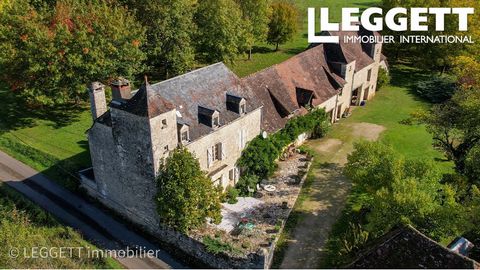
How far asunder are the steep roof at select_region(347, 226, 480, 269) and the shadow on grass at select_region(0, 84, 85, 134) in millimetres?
41785

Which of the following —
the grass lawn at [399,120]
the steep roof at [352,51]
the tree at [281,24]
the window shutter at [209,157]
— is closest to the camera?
the window shutter at [209,157]

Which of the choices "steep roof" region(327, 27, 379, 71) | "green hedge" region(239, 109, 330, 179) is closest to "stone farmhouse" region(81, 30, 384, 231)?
"green hedge" region(239, 109, 330, 179)

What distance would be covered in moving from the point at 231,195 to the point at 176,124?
31.4ft

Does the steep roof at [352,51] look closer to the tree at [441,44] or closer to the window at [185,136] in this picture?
the tree at [441,44]

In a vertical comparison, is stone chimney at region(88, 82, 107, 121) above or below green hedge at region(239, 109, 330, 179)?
above

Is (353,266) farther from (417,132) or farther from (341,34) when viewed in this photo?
(341,34)

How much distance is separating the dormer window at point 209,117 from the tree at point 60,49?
18.6 metres

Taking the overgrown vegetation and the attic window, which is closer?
the overgrown vegetation

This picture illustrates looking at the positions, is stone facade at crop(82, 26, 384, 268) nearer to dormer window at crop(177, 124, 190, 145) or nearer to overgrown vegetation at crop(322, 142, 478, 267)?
dormer window at crop(177, 124, 190, 145)

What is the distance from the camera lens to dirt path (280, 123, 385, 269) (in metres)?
32.5

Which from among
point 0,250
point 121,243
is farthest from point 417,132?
point 0,250

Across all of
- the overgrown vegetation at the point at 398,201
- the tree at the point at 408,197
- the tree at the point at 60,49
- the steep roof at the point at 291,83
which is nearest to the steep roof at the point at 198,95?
the steep roof at the point at 291,83

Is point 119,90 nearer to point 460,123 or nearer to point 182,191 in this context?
point 182,191

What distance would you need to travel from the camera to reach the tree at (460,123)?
3556 centimetres
